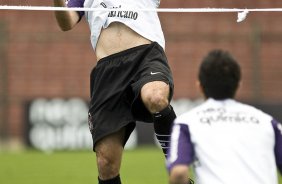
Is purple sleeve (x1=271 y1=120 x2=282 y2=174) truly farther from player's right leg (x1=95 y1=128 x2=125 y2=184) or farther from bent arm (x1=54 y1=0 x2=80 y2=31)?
bent arm (x1=54 y1=0 x2=80 y2=31)

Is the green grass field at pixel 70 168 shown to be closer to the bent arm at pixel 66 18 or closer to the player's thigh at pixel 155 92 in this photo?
the bent arm at pixel 66 18

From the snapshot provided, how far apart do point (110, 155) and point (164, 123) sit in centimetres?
69

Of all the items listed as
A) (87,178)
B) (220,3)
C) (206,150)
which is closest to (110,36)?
(206,150)

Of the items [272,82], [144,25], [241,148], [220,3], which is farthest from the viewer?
[272,82]

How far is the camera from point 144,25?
24.0ft

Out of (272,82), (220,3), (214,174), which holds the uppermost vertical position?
(214,174)

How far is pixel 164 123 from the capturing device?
6809mm

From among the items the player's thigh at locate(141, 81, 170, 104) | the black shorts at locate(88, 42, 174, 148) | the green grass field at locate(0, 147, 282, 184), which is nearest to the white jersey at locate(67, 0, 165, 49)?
the black shorts at locate(88, 42, 174, 148)

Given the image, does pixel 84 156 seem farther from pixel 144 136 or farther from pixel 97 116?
pixel 97 116

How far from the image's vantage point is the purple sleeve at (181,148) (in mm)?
4953

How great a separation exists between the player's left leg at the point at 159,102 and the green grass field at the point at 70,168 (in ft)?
14.3

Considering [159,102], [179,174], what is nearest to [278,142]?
[179,174]

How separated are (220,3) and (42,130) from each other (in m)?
4.66

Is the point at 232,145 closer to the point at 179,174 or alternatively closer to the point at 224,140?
the point at 224,140
